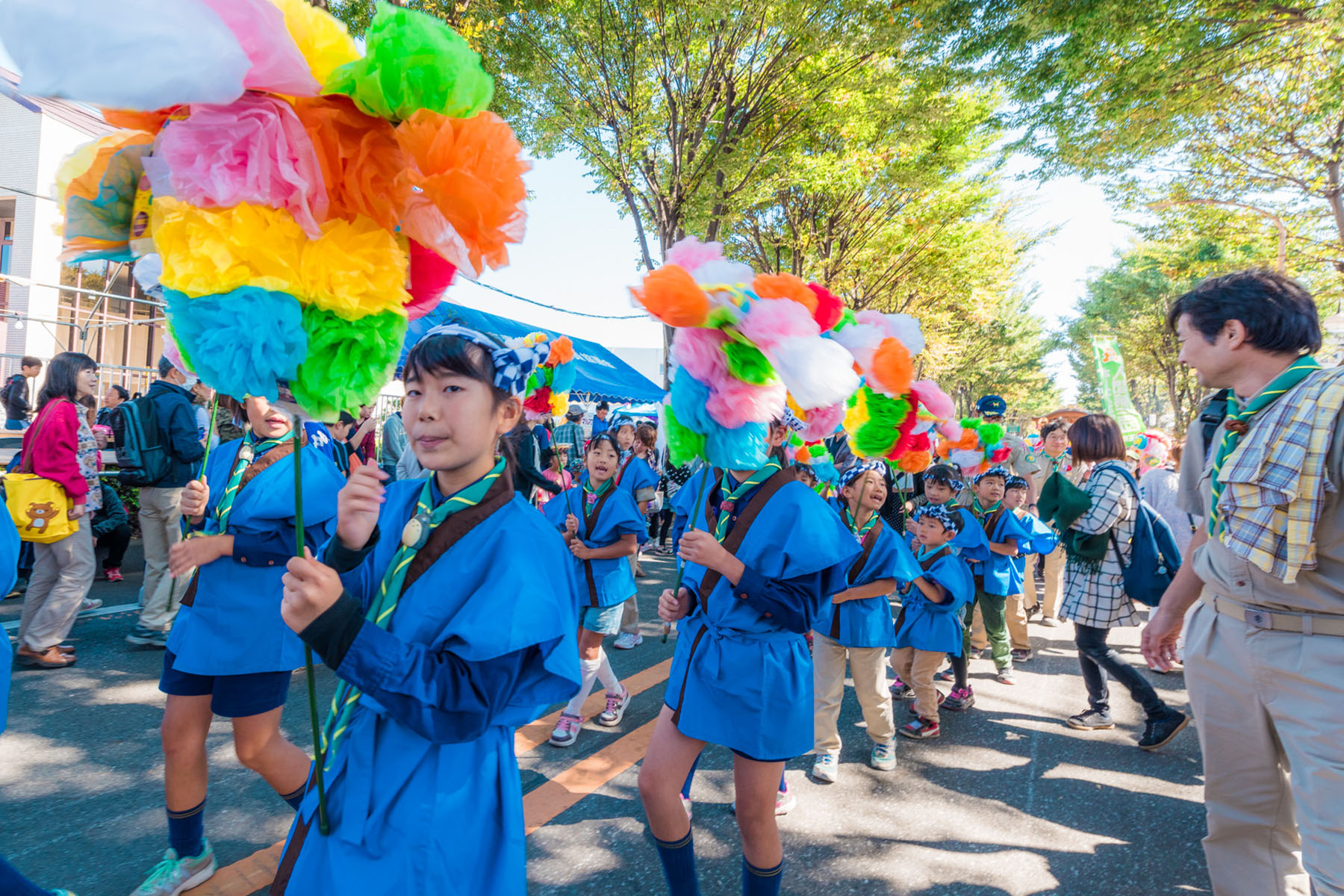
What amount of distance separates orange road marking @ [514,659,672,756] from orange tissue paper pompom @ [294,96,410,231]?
2.51 m

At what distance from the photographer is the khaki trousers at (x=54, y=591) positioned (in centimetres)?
463

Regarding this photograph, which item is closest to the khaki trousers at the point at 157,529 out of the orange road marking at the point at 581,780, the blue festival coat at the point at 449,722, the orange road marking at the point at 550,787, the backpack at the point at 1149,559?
the orange road marking at the point at 550,787

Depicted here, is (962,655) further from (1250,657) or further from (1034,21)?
(1034,21)

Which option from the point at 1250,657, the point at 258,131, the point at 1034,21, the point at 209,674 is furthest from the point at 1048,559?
the point at 258,131

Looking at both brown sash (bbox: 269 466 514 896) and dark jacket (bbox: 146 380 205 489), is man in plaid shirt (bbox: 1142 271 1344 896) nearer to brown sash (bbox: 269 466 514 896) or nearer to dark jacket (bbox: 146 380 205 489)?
brown sash (bbox: 269 466 514 896)

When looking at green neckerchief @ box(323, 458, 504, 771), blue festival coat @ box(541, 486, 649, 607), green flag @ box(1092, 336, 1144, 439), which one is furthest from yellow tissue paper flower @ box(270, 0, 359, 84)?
green flag @ box(1092, 336, 1144, 439)

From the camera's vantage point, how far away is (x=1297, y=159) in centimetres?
963

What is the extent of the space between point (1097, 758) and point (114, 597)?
7.61m

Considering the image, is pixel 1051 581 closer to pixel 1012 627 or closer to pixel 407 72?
pixel 1012 627

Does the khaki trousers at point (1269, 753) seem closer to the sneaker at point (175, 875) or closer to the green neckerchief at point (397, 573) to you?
the green neckerchief at point (397, 573)

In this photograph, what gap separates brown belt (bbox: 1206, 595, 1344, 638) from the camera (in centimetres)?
199

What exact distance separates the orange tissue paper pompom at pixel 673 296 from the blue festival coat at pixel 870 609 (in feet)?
6.74

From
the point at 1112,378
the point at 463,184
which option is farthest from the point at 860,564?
the point at 1112,378

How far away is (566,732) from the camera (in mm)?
4004
